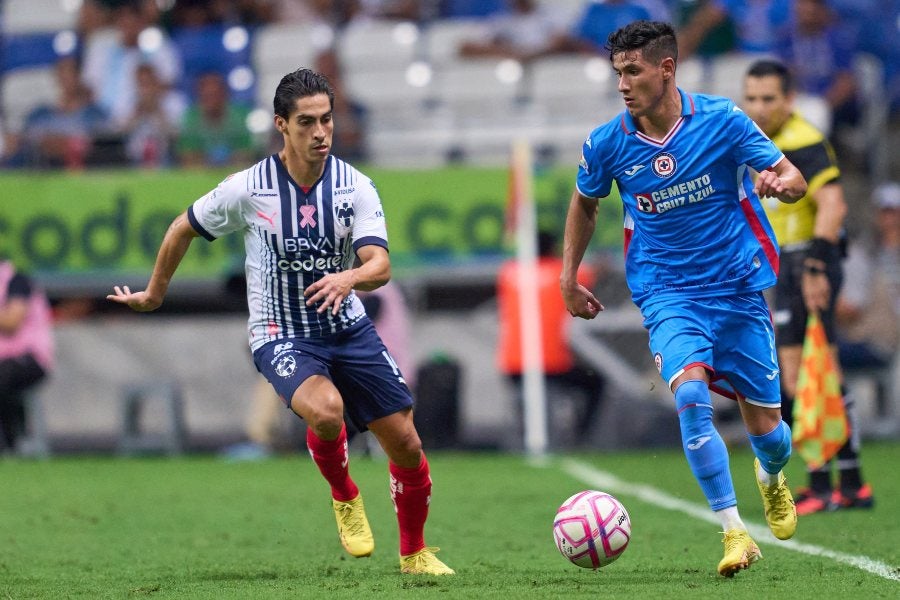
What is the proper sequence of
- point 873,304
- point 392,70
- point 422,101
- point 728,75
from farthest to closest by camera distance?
point 392,70 < point 422,101 < point 728,75 < point 873,304

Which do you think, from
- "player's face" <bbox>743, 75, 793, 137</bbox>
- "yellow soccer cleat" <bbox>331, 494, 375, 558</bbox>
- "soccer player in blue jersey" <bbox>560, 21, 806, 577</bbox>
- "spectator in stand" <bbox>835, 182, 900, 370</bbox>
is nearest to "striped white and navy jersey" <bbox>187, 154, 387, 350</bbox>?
"yellow soccer cleat" <bbox>331, 494, 375, 558</bbox>

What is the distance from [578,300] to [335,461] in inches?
52.4

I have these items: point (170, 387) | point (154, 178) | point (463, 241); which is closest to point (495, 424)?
point (463, 241)

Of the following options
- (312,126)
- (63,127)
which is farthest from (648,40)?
(63,127)

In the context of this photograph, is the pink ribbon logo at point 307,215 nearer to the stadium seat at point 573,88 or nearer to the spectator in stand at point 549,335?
the spectator in stand at point 549,335

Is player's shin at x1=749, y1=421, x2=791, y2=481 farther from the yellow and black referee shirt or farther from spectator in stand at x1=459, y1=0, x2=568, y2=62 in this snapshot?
spectator in stand at x1=459, y1=0, x2=568, y2=62

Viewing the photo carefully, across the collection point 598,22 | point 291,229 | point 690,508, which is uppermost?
point 598,22

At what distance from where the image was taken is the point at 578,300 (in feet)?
21.1

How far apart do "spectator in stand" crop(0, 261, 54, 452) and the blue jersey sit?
9357mm

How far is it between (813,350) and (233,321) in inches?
341

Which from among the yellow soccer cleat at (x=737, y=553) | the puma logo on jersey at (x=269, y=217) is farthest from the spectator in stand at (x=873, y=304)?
the puma logo on jersey at (x=269, y=217)

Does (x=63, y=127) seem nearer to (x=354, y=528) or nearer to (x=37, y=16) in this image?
(x=37, y=16)

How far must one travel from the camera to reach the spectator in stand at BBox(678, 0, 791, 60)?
16.5 m

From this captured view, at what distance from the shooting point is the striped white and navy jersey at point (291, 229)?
6.32m
